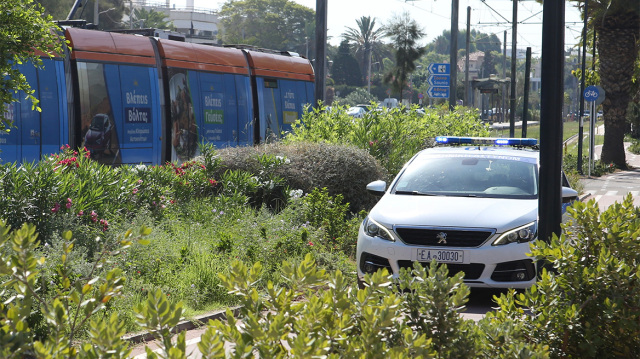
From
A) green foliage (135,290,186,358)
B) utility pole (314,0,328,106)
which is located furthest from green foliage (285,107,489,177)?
green foliage (135,290,186,358)

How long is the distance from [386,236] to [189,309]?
6.09 feet

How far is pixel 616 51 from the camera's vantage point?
99.1 feet

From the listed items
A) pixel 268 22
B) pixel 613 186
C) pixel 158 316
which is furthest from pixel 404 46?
pixel 268 22

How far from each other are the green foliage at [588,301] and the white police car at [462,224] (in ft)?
8.36

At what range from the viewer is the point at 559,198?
5230 mm

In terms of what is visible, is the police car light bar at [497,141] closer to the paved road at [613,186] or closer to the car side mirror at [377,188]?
the car side mirror at [377,188]

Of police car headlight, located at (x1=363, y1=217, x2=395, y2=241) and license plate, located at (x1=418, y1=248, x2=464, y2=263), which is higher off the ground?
police car headlight, located at (x1=363, y1=217, x2=395, y2=241)

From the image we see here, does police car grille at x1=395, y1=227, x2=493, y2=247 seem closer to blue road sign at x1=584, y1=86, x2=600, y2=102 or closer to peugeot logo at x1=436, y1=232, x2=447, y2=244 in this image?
peugeot logo at x1=436, y1=232, x2=447, y2=244

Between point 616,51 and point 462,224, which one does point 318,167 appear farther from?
point 616,51

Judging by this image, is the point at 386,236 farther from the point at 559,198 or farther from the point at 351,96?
the point at 351,96

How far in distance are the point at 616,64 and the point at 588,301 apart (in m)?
28.6

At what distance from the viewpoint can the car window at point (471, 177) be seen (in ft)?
27.5

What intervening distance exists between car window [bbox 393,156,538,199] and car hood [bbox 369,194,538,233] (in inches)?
10.1

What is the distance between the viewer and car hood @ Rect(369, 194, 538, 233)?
7.33 metres
